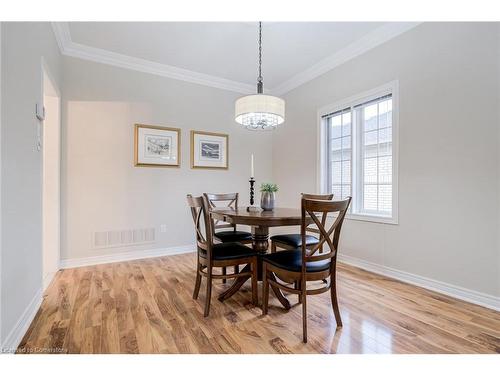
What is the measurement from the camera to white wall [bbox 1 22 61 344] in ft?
4.94

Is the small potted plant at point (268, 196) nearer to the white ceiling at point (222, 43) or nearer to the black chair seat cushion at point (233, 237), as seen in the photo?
the black chair seat cushion at point (233, 237)

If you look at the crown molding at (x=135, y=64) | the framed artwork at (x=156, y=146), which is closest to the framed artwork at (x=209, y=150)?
the framed artwork at (x=156, y=146)

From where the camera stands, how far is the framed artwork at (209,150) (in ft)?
13.2

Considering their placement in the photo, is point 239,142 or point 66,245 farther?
point 239,142

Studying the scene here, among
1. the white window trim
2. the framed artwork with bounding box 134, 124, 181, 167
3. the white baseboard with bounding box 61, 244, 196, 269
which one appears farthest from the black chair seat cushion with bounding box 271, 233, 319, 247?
the framed artwork with bounding box 134, 124, 181, 167

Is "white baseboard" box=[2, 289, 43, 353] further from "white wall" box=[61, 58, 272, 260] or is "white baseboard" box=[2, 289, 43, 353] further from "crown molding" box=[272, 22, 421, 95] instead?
"crown molding" box=[272, 22, 421, 95]

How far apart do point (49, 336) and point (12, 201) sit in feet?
2.97

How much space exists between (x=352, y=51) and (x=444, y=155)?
173 centimetres

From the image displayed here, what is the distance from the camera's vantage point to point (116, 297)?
2.30 m

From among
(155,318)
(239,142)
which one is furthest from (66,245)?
(239,142)

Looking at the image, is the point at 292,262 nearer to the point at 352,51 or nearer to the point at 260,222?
the point at 260,222

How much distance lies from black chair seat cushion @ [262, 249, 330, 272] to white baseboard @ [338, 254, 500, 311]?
1.42 meters
